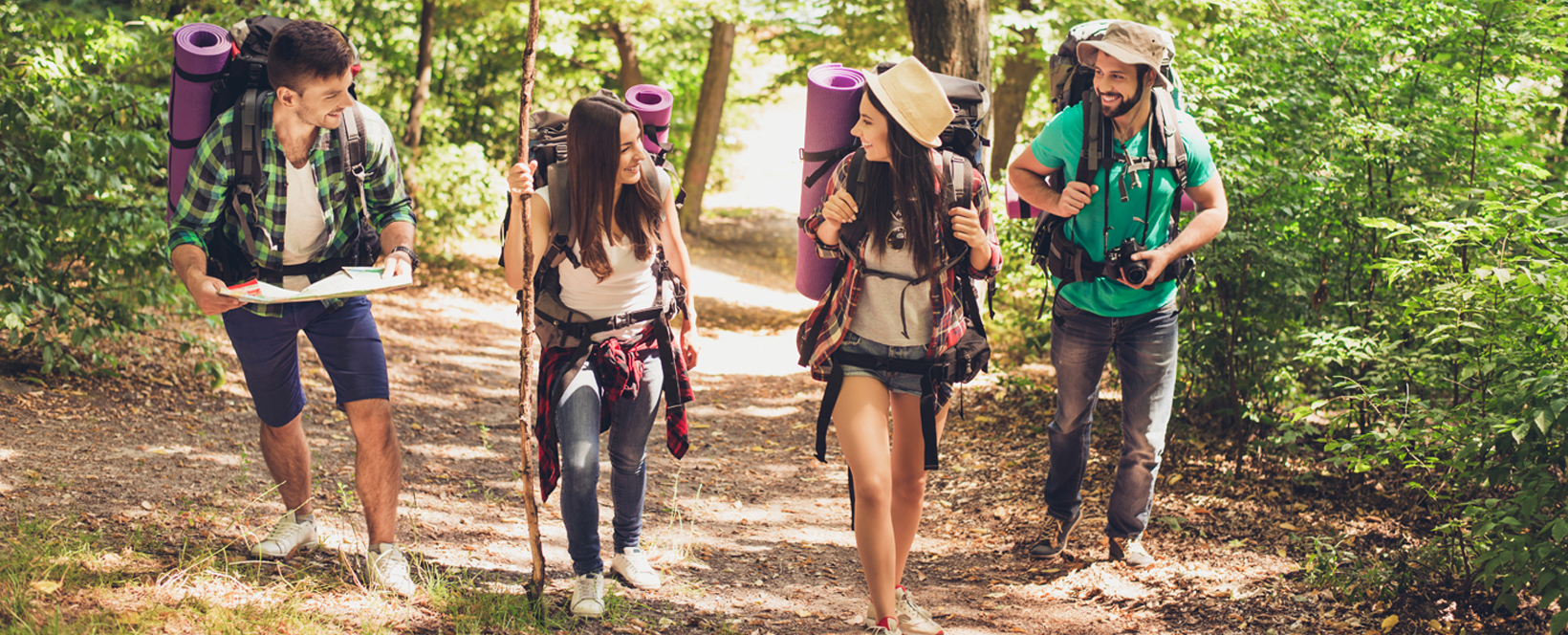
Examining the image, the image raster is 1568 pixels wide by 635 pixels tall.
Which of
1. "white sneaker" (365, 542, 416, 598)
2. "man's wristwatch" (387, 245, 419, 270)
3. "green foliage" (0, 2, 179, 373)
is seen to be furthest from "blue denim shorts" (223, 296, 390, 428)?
"green foliage" (0, 2, 179, 373)

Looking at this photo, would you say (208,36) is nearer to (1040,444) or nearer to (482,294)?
(1040,444)

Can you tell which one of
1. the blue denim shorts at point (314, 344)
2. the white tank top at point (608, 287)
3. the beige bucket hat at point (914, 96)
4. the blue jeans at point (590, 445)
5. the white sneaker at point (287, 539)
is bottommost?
the white sneaker at point (287, 539)

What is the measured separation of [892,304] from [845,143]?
0.65m

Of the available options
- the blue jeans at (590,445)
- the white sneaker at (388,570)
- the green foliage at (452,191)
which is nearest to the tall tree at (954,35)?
the blue jeans at (590,445)

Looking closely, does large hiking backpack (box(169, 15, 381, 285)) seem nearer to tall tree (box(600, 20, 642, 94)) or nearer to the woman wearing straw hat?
the woman wearing straw hat

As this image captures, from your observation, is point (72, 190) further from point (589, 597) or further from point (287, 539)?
point (589, 597)

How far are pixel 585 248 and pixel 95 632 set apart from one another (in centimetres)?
179

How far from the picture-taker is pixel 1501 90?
4711 mm

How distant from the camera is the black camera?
3.82 meters

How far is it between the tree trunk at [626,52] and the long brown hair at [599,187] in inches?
544

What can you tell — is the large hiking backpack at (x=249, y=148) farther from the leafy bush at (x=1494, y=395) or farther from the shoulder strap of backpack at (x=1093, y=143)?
the leafy bush at (x=1494, y=395)

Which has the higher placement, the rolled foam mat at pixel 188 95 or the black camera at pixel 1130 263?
the rolled foam mat at pixel 188 95

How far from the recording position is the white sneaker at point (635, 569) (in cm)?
390

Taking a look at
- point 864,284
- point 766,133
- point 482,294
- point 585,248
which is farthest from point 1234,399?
point 766,133
